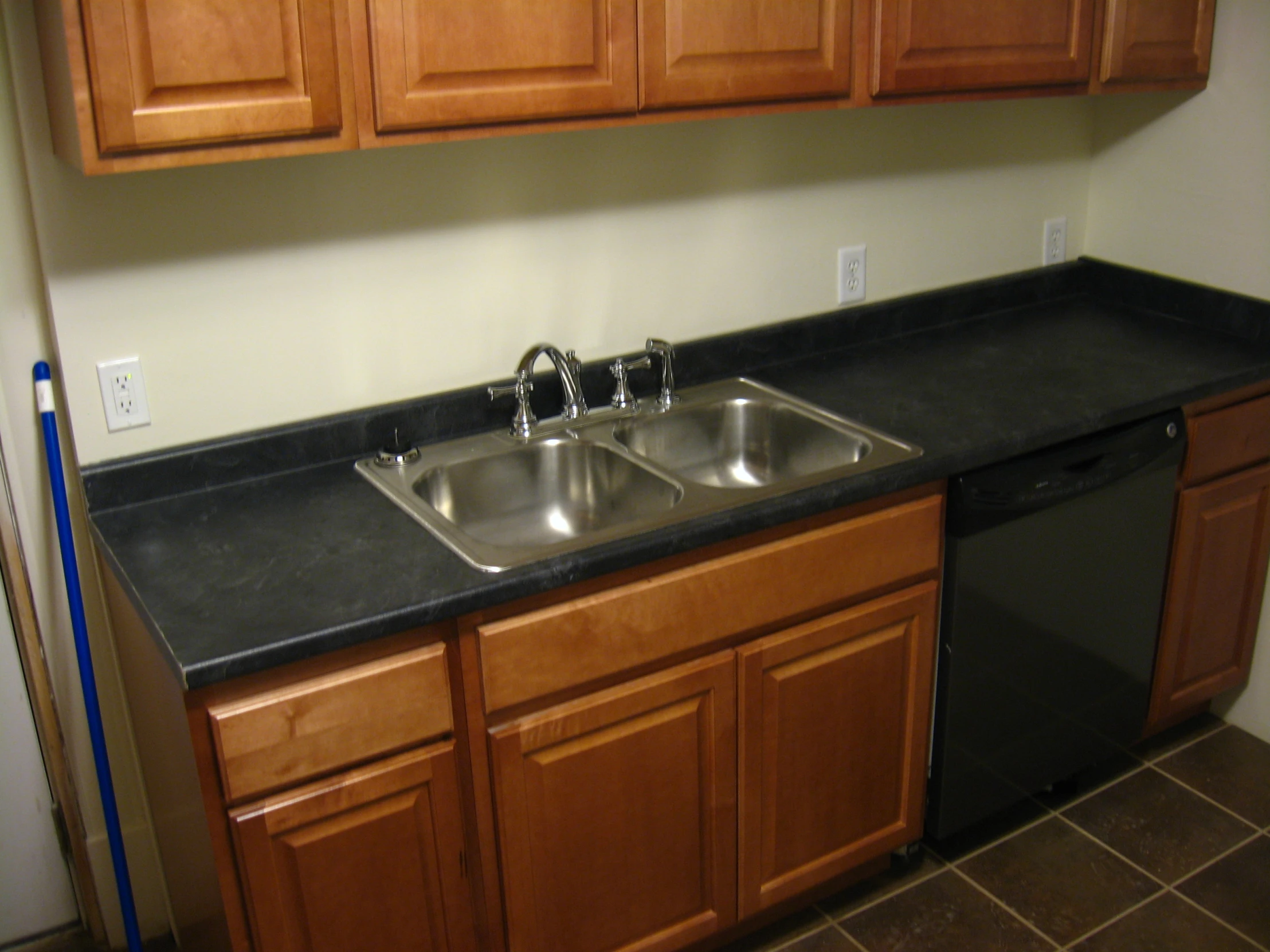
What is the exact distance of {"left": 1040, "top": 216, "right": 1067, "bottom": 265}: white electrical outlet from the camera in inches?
109

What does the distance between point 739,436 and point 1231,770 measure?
51.6 inches

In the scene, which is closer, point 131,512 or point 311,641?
point 311,641

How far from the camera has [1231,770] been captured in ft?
8.49

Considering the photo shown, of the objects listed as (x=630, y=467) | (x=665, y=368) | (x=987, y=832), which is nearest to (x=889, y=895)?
(x=987, y=832)

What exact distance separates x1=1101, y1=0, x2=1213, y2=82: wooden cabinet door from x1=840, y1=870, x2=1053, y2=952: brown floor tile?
157 cm

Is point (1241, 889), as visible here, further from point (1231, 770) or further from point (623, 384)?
point (623, 384)

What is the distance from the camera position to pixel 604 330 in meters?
2.25

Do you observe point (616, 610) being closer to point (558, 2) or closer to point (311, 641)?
point (311, 641)

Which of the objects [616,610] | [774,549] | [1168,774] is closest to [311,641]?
[616,610]

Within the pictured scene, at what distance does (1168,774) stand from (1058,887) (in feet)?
1.57

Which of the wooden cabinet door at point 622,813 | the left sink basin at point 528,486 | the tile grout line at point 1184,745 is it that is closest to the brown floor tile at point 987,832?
the tile grout line at point 1184,745

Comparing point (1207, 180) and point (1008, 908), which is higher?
point (1207, 180)

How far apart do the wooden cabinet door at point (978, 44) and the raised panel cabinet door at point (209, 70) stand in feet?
3.11

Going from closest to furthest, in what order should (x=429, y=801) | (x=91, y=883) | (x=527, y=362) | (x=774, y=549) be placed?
(x=429, y=801) → (x=774, y=549) → (x=527, y=362) → (x=91, y=883)
